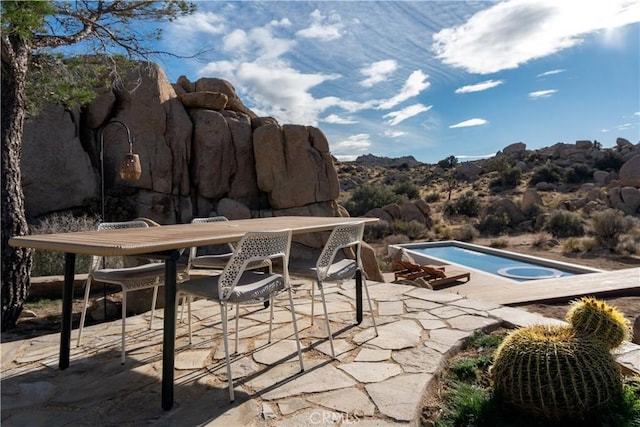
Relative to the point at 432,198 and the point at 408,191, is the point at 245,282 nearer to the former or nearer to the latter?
the point at 408,191

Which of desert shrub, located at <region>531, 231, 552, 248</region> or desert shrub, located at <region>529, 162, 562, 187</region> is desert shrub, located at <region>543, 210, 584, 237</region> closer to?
desert shrub, located at <region>531, 231, 552, 248</region>

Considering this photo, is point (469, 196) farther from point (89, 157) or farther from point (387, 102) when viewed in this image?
point (89, 157)

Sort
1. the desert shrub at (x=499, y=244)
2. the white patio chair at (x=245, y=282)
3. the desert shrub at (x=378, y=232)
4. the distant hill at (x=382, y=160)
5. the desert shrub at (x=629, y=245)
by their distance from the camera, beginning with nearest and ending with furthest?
the white patio chair at (x=245, y=282), the desert shrub at (x=629, y=245), the desert shrub at (x=499, y=244), the desert shrub at (x=378, y=232), the distant hill at (x=382, y=160)

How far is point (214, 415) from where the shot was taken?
1870mm

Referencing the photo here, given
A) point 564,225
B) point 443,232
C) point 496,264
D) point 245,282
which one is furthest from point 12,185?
point 564,225

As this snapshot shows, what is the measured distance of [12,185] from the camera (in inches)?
137

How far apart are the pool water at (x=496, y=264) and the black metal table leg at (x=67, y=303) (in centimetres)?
757

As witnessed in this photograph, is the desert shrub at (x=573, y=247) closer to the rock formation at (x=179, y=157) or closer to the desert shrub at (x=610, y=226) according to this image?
the desert shrub at (x=610, y=226)

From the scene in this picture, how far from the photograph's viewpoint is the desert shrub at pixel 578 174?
2280 cm

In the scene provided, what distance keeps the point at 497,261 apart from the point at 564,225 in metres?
5.11

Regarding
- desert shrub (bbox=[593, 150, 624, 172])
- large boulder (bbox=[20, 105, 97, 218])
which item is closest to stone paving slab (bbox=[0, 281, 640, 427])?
large boulder (bbox=[20, 105, 97, 218])

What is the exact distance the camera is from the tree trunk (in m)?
3.40

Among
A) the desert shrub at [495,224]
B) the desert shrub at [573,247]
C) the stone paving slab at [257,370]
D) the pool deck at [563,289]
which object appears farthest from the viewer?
the desert shrub at [495,224]

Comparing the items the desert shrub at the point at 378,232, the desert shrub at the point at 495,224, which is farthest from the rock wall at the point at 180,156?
the desert shrub at the point at 495,224
